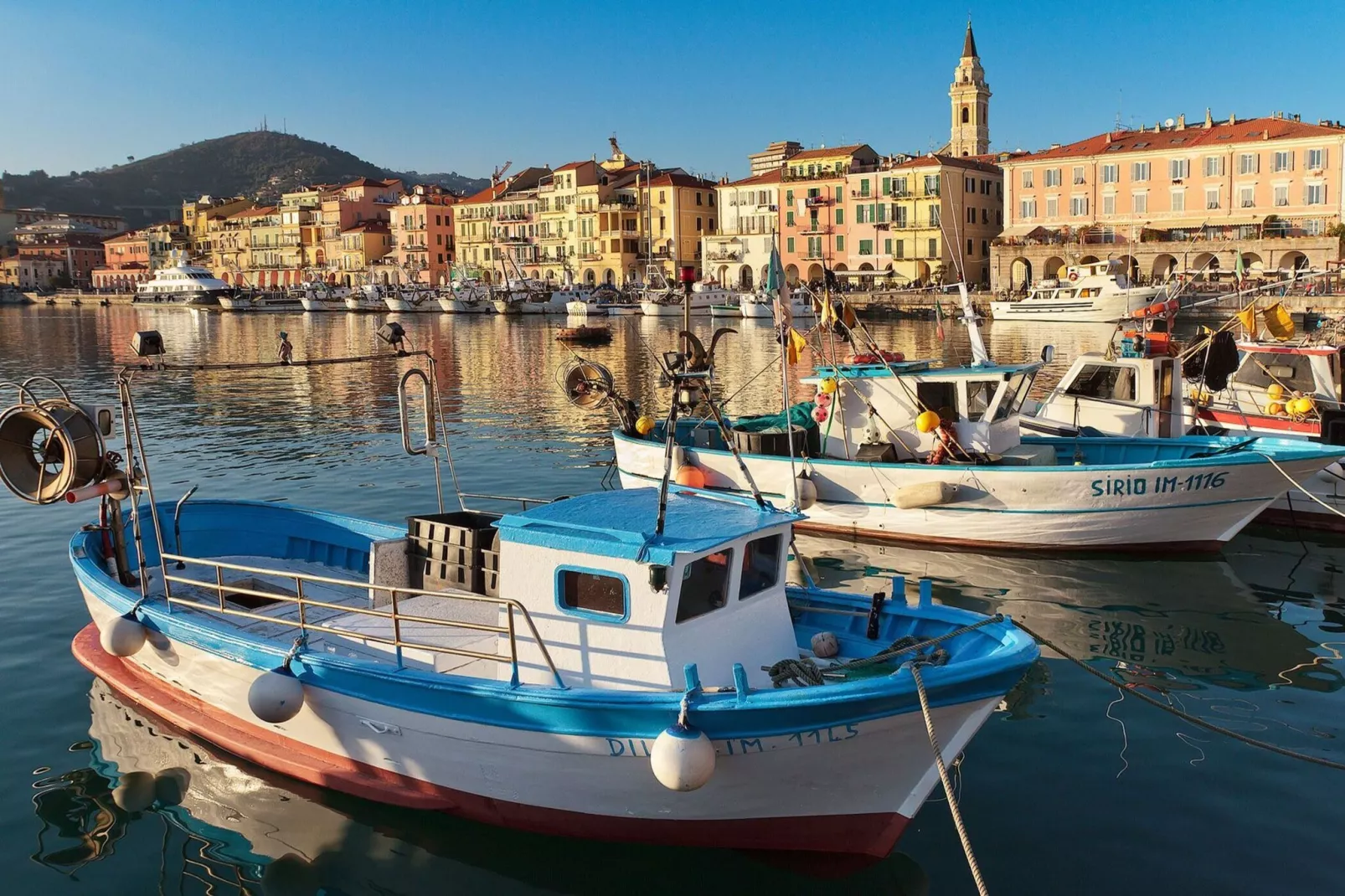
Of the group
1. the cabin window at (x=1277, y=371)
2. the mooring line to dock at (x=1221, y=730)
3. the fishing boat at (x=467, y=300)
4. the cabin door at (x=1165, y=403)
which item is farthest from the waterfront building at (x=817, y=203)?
the mooring line to dock at (x=1221, y=730)

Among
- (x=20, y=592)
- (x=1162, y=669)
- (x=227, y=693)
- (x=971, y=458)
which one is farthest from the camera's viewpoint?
(x=971, y=458)

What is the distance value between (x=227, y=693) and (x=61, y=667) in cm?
359

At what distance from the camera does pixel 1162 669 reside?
37.7 ft

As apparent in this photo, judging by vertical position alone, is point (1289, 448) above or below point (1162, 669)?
above

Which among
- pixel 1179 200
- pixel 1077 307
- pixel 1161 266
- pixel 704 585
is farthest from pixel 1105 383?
pixel 1179 200

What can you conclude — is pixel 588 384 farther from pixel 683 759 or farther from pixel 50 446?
pixel 683 759

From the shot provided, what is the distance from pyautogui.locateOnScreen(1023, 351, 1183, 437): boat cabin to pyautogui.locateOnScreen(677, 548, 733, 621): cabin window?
11778 mm

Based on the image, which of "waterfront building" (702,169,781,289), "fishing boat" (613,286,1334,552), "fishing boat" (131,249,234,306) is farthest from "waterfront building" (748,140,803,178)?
"fishing boat" (613,286,1334,552)

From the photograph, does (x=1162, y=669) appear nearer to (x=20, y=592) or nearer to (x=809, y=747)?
(x=809, y=747)

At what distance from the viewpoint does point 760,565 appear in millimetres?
8617

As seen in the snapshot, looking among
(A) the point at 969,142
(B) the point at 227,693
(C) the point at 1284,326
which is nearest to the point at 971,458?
(C) the point at 1284,326

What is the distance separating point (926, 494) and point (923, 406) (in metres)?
1.40

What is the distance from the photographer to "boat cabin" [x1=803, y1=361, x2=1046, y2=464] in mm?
16141

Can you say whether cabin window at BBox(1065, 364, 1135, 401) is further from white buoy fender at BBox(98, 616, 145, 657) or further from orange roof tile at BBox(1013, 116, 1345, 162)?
orange roof tile at BBox(1013, 116, 1345, 162)
